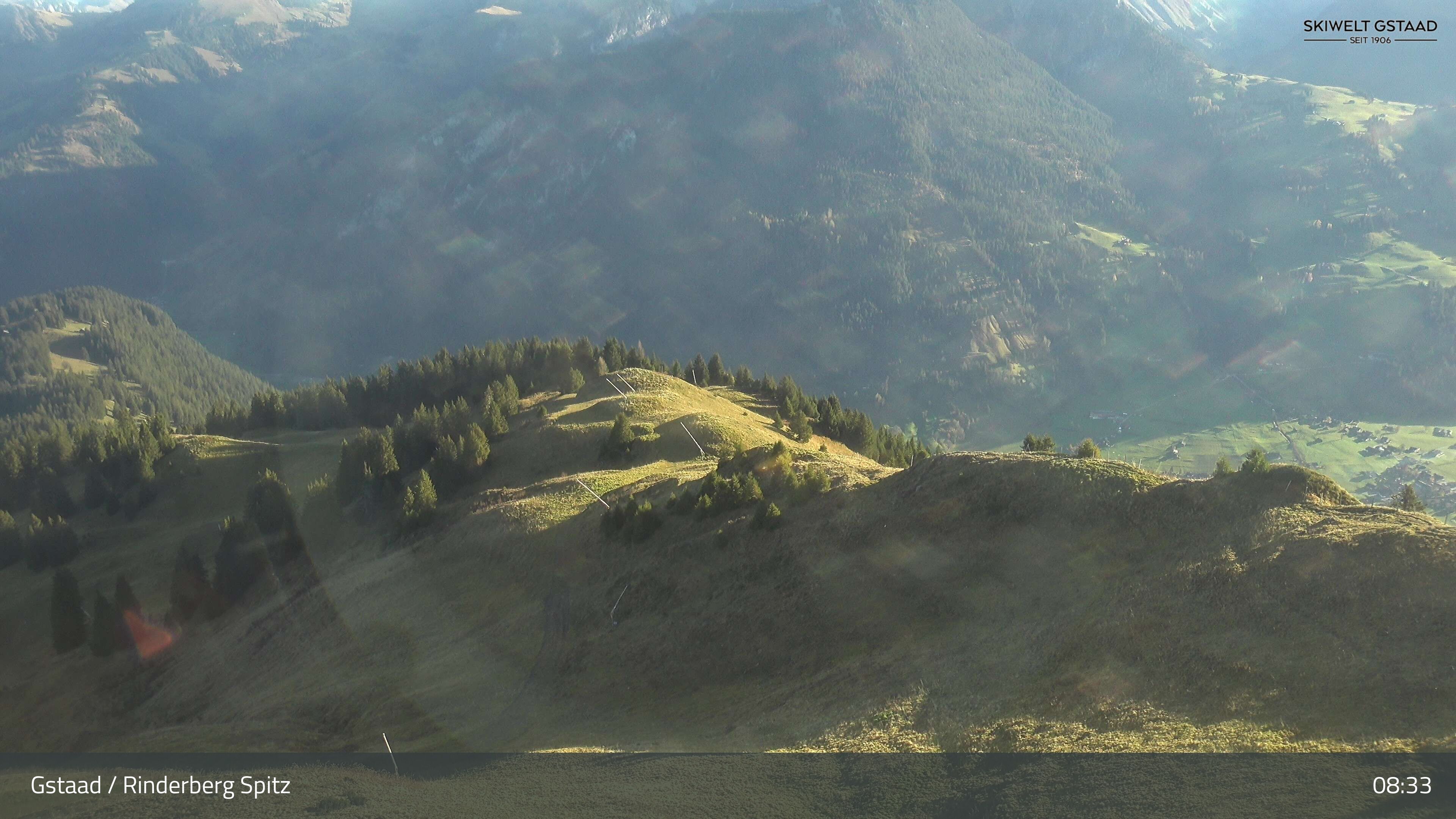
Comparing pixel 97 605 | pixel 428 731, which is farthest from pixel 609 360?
pixel 428 731

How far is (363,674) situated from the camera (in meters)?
47.4

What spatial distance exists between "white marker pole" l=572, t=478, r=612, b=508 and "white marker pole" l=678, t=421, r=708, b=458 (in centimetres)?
1044

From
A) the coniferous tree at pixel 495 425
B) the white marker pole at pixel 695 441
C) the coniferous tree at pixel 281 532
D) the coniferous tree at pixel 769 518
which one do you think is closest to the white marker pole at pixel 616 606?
the coniferous tree at pixel 769 518

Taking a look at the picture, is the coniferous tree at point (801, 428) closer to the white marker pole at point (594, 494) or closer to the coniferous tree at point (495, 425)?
the white marker pole at point (594, 494)

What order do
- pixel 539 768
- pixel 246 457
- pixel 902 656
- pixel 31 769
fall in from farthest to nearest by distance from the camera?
pixel 246 457 < pixel 31 769 < pixel 902 656 < pixel 539 768

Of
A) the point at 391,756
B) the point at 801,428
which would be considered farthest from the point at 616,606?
the point at 801,428

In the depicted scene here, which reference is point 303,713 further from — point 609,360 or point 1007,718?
point 609,360

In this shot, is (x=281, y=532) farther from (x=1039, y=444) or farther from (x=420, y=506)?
(x=1039, y=444)

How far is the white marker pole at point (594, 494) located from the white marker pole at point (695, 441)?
10.4m

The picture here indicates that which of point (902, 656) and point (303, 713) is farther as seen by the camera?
point (303, 713)

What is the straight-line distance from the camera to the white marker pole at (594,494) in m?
54.8

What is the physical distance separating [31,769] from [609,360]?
103 metres

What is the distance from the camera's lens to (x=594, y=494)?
2345 inches

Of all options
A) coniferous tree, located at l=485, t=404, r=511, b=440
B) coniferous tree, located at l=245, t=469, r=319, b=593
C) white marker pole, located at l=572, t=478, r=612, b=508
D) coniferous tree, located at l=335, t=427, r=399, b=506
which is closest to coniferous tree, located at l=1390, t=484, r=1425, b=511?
white marker pole, located at l=572, t=478, r=612, b=508
